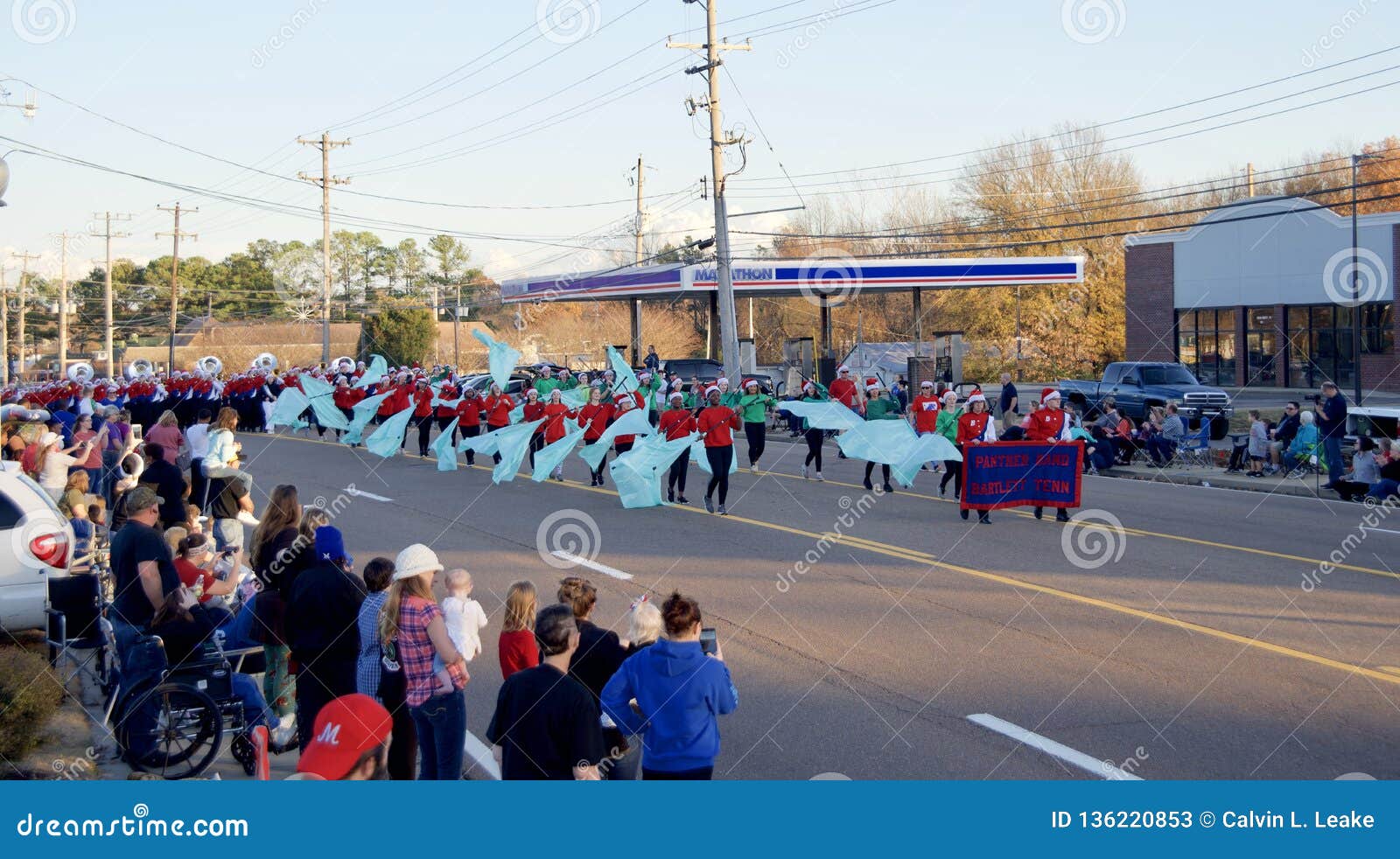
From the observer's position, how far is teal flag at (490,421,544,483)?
21422 mm

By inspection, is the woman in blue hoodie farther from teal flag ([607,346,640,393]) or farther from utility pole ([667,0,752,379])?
utility pole ([667,0,752,379])

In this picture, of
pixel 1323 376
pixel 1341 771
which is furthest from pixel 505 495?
pixel 1323 376

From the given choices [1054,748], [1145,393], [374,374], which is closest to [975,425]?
[1054,748]

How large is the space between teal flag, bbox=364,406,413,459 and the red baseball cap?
72.8ft

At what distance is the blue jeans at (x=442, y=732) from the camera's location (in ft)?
19.6

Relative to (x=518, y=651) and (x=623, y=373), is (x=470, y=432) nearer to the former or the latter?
(x=623, y=373)

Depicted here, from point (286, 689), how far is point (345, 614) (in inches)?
59.5

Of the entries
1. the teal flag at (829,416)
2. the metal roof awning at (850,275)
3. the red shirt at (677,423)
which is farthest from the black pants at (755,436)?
the metal roof awning at (850,275)

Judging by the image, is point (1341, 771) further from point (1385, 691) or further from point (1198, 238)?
point (1198, 238)

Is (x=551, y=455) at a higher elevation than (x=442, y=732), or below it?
higher

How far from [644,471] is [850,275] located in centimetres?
2536

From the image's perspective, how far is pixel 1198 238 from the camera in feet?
152

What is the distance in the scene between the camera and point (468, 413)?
2464 cm

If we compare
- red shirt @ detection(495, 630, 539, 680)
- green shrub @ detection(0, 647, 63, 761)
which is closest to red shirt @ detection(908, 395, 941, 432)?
green shrub @ detection(0, 647, 63, 761)
